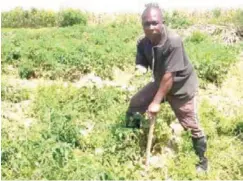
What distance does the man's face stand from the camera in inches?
149

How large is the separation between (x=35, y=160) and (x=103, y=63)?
15.4ft

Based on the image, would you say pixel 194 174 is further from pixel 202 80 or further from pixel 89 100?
pixel 202 80

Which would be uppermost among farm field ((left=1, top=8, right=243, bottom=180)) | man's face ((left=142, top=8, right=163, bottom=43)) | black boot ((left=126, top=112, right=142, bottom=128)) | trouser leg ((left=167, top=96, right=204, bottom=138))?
man's face ((left=142, top=8, right=163, bottom=43))

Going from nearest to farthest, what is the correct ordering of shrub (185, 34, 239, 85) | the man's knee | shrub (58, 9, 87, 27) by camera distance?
the man's knee < shrub (185, 34, 239, 85) < shrub (58, 9, 87, 27)

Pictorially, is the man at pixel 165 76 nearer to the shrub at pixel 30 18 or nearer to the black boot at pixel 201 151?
the black boot at pixel 201 151

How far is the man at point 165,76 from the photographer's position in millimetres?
3867

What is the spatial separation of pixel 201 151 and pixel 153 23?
1.45m

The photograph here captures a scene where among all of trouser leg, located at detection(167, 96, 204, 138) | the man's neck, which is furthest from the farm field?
the man's neck

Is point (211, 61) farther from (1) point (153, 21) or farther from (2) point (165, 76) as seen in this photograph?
(1) point (153, 21)

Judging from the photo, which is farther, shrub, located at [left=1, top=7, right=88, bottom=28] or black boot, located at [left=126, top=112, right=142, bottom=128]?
shrub, located at [left=1, top=7, right=88, bottom=28]

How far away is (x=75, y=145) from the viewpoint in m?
4.80

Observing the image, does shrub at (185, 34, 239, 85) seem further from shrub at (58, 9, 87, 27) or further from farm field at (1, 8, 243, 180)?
shrub at (58, 9, 87, 27)

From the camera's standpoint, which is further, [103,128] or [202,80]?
[202,80]

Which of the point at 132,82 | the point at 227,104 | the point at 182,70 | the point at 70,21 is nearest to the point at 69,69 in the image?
the point at 132,82
